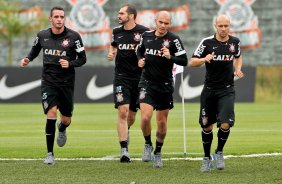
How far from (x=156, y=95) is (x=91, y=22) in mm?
41472

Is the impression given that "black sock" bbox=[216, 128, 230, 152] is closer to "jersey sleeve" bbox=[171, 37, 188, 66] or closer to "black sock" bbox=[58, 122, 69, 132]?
"jersey sleeve" bbox=[171, 37, 188, 66]

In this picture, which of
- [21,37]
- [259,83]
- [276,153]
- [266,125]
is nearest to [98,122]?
[266,125]

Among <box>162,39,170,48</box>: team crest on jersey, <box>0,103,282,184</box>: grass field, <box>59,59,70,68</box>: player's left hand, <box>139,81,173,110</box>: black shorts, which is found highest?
<box>162,39,170,48</box>: team crest on jersey

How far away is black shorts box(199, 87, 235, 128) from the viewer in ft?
45.4

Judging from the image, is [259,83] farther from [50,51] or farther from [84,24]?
[50,51]

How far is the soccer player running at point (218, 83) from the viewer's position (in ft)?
45.5

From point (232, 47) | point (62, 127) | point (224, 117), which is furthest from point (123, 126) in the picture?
point (232, 47)

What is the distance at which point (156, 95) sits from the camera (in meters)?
14.9

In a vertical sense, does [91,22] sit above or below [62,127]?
below

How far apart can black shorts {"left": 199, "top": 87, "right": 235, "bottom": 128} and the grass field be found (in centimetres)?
72

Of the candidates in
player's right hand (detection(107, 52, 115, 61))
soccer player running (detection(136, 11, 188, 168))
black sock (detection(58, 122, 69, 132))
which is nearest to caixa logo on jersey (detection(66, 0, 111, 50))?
black sock (detection(58, 122, 69, 132))

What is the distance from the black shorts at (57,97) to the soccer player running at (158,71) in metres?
1.27

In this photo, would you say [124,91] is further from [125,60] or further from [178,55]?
[178,55]

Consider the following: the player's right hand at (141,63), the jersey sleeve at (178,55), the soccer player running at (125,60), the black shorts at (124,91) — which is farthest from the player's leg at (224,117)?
the black shorts at (124,91)
